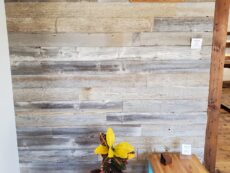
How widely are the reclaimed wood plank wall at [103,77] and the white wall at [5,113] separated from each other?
7cm

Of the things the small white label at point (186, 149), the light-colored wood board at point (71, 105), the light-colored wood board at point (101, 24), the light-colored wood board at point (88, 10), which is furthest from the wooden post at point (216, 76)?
the light-colored wood board at point (71, 105)

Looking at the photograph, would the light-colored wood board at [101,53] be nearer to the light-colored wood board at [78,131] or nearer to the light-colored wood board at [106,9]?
the light-colored wood board at [106,9]

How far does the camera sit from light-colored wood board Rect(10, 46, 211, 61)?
1.94m

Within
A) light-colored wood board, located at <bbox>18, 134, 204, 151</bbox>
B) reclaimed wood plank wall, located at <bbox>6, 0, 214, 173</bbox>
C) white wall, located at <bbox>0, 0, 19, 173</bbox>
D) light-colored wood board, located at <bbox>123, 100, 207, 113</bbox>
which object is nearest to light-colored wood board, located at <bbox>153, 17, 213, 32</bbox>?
reclaimed wood plank wall, located at <bbox>6, 0, 214, 173</bbox>

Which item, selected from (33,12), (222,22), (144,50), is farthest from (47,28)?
(222,22)

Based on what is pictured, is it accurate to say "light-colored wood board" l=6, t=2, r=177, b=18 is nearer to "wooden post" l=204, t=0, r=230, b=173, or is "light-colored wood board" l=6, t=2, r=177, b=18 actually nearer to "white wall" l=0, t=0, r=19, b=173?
"white wall" l=0, t=0, r=19, b=173

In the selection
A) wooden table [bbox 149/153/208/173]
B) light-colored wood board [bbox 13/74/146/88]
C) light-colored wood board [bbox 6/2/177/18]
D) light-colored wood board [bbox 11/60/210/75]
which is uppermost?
light-colored wood board [bbox 6/2/177/18]

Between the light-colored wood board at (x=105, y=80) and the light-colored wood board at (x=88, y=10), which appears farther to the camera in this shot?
the light-colored wood board at (x=105, y=80)

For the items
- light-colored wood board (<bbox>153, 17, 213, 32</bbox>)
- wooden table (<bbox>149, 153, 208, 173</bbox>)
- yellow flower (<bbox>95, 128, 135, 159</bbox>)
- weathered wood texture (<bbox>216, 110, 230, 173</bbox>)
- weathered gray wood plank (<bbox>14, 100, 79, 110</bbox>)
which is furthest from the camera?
weathered wood texture (<bbox>216, 110, 230, 173</bbox>)

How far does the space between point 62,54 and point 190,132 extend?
1.23 metres

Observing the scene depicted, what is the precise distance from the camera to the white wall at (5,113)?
1758 millimetres

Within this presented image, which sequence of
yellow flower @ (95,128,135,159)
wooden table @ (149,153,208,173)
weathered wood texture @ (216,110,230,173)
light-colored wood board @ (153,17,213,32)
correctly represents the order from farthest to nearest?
weathered wood texture @ (216,110,230,173), light-colored wood board @ (153,17,213,32), wooden table @ (149,153,208,173), yellow flower @ (95,128,135,159)

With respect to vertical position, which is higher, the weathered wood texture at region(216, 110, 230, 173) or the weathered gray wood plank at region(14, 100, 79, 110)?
the weathered gray wood plank at region(14, 100, 79, 110)

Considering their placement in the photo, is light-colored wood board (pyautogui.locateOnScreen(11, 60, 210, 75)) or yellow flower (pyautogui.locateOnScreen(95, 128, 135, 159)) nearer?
yellow flower (pyautogui.locateOnScreen(95, 128, 135, 159))
